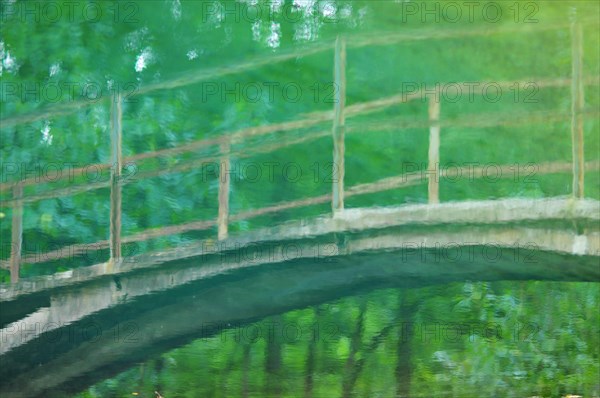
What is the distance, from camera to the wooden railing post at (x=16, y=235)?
4.10 metres

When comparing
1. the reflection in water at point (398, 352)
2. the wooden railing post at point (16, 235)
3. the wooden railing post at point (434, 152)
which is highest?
the wooden railing post at point (434, 152)

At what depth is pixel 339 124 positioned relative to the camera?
403 centimetres

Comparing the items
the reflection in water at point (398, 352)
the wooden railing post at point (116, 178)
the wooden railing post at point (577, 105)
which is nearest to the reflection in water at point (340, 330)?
the reflection in water at point (398, 352)

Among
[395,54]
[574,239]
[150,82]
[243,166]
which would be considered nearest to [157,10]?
[150,82]

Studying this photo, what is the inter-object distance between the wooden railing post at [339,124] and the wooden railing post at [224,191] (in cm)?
54

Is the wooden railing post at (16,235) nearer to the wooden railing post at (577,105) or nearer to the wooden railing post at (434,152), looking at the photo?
the wooden railing post at (434,152)

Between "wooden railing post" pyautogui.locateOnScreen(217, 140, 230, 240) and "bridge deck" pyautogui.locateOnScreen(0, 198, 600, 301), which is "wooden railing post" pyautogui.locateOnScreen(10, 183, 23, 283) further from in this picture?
"wooden railing post" pyautogui.locateOnScreen(217, 140, 230, 240)

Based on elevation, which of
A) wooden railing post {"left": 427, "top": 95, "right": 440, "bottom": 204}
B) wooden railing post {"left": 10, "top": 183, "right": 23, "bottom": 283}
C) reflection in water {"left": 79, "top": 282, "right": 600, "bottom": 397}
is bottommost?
reflection in water {"left": 79, "top": 282, "right": 600, "bottom": 397}

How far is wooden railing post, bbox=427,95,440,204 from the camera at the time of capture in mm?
4031

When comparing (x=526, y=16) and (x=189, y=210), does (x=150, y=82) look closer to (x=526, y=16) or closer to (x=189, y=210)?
(x=189, y=210)

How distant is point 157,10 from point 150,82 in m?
0.38

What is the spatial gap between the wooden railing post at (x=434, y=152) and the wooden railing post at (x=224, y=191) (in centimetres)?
103

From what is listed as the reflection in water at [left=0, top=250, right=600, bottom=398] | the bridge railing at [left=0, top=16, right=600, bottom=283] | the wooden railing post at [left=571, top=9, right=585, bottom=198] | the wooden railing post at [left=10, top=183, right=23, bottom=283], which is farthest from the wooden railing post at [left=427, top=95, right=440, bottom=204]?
the wooden railing post at [left=10, top=183, right=23, bottom=283]

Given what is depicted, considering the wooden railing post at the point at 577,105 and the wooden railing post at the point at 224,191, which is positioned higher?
the wooden railing post at the point at 577,105
